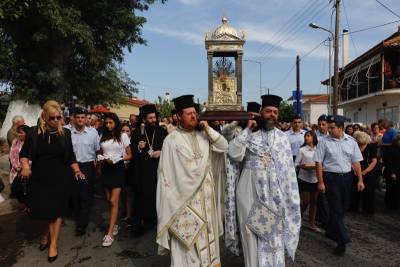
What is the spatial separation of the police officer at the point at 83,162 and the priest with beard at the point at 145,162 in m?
0.75

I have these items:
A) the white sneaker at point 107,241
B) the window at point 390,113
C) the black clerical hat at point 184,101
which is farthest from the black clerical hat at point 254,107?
the window at point 390,113

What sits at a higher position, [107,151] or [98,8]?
[98,8]

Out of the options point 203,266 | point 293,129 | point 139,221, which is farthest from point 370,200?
point 203,266

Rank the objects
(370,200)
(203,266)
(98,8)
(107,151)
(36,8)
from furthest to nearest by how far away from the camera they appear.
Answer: (98,8) → (36,8) → (370,200) → (107,151) → (203,266)

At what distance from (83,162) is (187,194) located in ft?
9.81

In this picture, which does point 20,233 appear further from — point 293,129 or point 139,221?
point 293,129

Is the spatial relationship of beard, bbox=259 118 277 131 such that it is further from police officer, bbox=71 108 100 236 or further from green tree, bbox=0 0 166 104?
green tree, bbox=0 0 166 104

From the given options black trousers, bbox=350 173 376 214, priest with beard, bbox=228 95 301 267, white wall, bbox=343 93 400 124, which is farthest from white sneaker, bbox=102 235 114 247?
white wall, bbox=343 93 400 124

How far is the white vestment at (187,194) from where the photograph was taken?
416 centimetres

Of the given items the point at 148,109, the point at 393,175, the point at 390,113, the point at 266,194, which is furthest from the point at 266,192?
the point at 390,113

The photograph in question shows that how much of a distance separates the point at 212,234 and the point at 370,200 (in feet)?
16.3

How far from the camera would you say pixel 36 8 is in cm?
1173

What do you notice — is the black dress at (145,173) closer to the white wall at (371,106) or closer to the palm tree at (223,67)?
the palm tree at (223,67)

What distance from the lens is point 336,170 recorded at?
557cm
